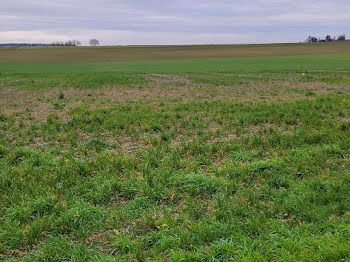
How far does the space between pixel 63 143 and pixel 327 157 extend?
→ 7.97 meters

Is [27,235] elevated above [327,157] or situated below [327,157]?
below

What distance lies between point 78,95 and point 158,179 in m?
16.3

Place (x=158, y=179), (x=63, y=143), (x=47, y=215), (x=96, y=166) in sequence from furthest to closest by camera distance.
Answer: (x=63, y=143)
(x=96, y=166)
(x=158, y=179)
(x=47, y=215)

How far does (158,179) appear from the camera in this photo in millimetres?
6539

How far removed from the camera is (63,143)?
959 cm

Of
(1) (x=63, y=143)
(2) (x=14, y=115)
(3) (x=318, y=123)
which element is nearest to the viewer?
(1) (x=63, y=143)

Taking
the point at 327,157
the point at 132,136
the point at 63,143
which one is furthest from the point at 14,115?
the point at 327,157

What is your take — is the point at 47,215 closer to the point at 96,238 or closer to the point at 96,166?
the point at 96,238

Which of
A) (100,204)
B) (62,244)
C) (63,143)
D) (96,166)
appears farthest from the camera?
(63,143)

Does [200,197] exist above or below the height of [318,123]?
below

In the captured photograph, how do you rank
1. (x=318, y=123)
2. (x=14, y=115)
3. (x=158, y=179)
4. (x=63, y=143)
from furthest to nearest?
(x=14, y=115) < (x=318, y=123) < (x=63, y=143) < (x=158, y=179)

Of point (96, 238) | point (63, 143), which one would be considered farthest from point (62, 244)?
point (63, 143)

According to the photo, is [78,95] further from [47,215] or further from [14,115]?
[47,215]

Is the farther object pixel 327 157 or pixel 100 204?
pixel 327 157
